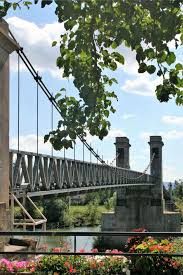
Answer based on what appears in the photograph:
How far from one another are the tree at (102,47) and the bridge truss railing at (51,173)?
283 inches

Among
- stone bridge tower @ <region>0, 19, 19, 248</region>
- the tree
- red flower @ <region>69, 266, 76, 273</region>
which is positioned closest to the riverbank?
stone bridge tower @ <region>0, 19, 19, 248</region>

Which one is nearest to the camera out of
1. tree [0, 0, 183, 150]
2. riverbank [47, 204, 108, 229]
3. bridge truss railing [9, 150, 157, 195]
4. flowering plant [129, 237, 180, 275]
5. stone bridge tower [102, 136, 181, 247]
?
tree [0, 0, 183, 150]

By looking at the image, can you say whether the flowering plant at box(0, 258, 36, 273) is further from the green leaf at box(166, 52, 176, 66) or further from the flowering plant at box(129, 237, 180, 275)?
the green leaf at box(166, 52, 176, 66)

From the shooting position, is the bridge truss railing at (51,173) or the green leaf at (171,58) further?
the bridge truss railing at (51,173)

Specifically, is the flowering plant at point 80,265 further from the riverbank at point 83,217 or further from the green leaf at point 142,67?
the riverbank at point 83,217

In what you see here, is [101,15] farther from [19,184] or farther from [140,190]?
[140,190]

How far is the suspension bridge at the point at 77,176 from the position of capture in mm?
9680

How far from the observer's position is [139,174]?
7294 centimetres

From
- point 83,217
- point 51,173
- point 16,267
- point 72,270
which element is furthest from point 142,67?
point 83,217

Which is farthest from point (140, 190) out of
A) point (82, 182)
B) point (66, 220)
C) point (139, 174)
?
point (82, 182)

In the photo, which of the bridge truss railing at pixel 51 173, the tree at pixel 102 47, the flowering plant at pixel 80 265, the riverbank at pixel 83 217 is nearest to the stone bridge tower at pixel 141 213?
the riverbank at pixel 83 217

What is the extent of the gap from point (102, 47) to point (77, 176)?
1075 inches

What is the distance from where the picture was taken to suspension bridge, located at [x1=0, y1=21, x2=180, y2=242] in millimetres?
9680

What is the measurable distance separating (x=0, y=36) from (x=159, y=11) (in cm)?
554
